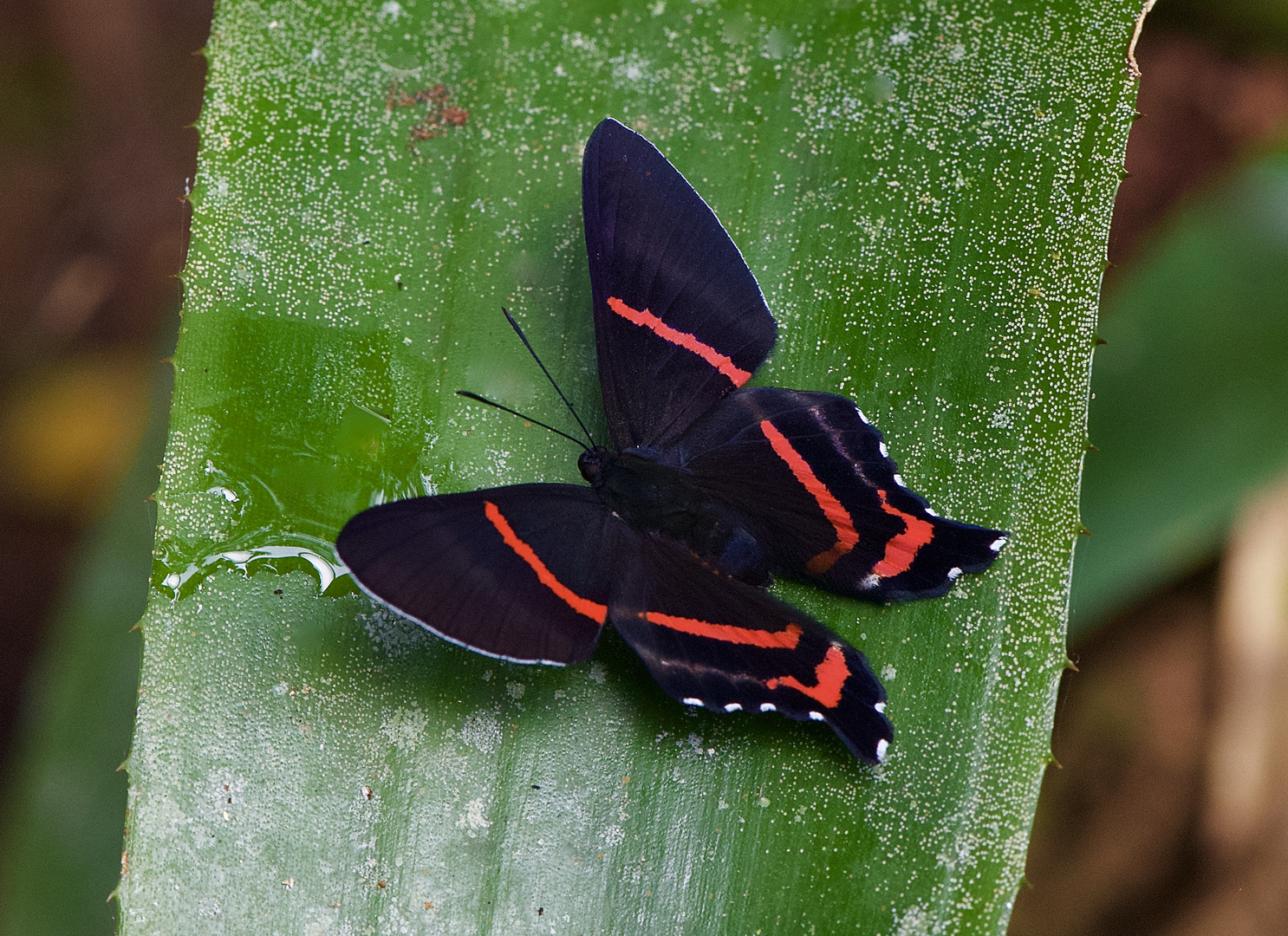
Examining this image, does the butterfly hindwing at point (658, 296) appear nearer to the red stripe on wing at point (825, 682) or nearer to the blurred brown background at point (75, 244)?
the red stripe on wing at point (825, 682)

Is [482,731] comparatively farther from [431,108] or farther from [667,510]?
[431,108]

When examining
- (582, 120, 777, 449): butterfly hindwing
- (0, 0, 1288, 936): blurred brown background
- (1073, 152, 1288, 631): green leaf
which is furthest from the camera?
(0, 0, 1288, 936): blurred brown background

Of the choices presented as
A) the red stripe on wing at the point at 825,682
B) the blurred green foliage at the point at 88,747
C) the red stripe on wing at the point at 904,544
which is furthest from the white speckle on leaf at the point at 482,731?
the blurred green foliage at the point at 88,747

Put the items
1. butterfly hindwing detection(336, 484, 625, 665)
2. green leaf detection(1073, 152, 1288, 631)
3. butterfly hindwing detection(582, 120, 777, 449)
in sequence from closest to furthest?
butterfly hindwing detection(336, 484, 625, 665)
butterfly hindwing detection(582, 120, 777, 449)
green leaf detection(1073, 152, 1288, 631)

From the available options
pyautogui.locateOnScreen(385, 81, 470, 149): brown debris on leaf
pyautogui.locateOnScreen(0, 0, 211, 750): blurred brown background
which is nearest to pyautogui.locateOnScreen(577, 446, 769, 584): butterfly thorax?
pyautogui.locateOnScreen(385, 81, 470, 149): brown debris on leaf

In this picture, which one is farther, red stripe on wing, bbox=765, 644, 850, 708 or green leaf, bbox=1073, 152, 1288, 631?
green leaf, bbox=1073, 152, 1288, 631

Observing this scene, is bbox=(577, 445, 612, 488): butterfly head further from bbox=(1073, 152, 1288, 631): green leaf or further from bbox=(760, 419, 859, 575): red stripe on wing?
bbox=(1073, 152, 1288, 631): green leaf

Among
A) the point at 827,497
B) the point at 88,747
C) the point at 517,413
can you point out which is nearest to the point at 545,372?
the point at 517,413

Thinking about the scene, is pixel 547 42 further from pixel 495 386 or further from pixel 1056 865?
pixel 1056 865
